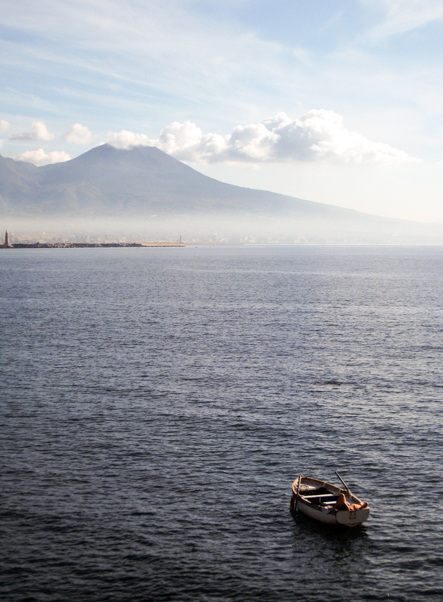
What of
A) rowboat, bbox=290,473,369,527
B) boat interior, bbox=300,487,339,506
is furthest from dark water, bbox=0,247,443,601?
boat interior, bbox=300,487,339,506

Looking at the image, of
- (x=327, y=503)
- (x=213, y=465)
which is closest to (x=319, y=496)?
(x=327, y=503)

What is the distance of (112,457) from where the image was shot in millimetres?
48312

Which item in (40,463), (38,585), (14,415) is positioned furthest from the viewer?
(14,415)

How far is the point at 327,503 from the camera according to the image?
40.3 meters

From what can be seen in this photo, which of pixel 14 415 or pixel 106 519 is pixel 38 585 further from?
pixel 14 415

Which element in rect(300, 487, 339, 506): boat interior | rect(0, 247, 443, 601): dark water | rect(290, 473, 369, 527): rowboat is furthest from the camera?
rect(300, 487, 339, 506): boat interior

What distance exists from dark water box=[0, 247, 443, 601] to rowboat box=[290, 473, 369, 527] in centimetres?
87

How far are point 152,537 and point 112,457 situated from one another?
1255cm

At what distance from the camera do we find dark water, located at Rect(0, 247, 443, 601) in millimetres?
33594

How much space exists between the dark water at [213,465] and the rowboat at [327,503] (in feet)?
2.84

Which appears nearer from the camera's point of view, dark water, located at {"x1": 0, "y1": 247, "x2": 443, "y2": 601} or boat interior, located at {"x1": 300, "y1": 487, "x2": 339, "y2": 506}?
dark water, located at {"x1": 0, "y1": 247, "x2": 443, "y2": 601}

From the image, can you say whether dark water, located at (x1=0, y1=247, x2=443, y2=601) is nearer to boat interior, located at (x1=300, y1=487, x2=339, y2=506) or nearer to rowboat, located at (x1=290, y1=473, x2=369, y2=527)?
rowboat, located at (x1=290, y1=473, x2=369, y2=527)

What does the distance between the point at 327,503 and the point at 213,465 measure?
1032 centimetres

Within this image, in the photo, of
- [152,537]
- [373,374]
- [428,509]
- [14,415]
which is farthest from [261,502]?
[373,374]
